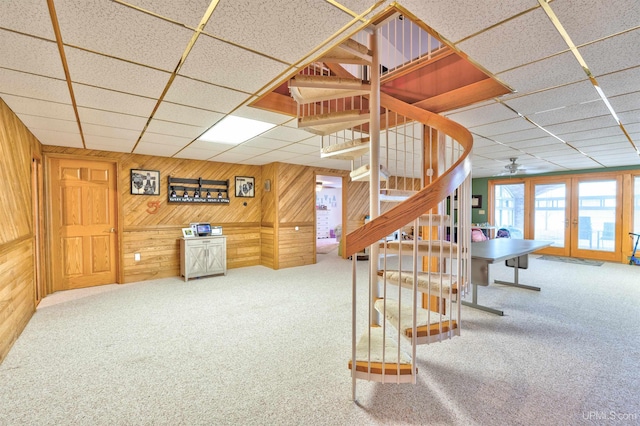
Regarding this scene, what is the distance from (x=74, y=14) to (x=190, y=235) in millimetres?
4438

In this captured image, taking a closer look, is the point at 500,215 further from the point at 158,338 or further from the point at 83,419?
the point at 83,419

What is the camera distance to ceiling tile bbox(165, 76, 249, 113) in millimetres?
2258

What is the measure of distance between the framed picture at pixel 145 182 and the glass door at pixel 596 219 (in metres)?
9.95

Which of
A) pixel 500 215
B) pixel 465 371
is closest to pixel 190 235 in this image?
pixel 465 371

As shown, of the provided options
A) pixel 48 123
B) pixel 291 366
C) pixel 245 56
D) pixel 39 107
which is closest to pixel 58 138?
pixel 48 123

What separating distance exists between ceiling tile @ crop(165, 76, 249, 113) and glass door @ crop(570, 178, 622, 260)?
29.2 ft

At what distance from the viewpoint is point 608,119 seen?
3189 mm

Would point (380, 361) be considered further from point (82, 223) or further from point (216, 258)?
point (82, 223)

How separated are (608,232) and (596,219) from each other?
0.39 metres

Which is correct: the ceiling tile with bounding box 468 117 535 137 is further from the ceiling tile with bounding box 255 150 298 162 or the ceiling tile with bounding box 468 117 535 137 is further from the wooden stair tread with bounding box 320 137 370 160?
the ceiling tile with bounding box 255 150 298 162

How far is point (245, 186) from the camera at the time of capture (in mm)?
6320

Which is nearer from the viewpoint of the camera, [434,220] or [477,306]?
[434,220]

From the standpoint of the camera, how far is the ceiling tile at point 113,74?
1838 millimetres

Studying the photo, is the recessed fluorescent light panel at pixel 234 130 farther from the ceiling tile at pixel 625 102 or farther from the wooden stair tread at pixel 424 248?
the ceiling tile at pixel 625 102
